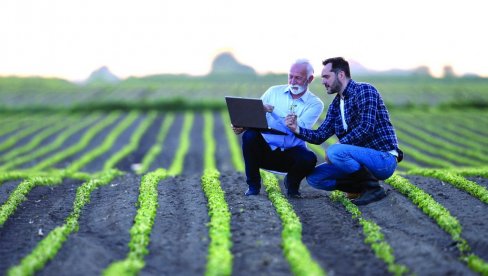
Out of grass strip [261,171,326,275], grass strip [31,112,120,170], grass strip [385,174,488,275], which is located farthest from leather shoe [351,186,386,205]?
grass strip [31,112,120,170]

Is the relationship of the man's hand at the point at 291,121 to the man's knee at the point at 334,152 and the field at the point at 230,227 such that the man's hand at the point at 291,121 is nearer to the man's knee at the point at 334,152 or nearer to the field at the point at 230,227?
the man's knee at the point at 334,152

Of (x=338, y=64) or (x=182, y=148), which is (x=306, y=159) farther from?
(x=182, y=148)

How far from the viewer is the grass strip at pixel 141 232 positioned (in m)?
5.04

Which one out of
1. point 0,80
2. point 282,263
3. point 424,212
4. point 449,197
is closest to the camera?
point 282,263

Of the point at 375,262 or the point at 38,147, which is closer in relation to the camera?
the point at 375,262

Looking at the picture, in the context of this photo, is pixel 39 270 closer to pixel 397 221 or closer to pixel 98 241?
pixel 98 241

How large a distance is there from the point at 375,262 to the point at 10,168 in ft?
46.3

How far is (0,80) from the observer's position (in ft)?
171

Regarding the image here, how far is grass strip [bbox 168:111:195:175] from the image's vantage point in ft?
55.8

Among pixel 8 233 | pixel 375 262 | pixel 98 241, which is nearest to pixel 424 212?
pixel 375 262

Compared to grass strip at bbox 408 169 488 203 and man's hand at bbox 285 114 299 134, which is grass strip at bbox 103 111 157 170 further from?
man's hand at bbox 285 114 299 134

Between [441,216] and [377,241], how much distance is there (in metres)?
1.09

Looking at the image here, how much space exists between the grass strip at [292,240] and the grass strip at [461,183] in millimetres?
2625

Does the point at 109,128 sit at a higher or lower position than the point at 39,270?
lower
